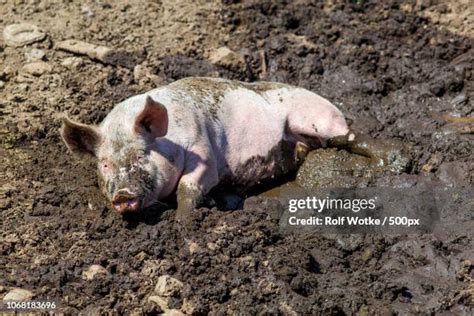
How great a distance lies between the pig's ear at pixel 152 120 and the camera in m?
6.71

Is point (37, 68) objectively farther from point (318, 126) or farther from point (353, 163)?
point (353, 163)

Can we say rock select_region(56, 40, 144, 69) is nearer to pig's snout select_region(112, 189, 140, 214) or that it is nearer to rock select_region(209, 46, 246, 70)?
rock select_region(209, 46, 246, 70)

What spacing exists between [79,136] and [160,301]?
1679mm

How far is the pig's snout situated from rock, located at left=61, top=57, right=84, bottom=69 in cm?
208

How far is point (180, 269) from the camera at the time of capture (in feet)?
19.9

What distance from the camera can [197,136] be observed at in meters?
7.07

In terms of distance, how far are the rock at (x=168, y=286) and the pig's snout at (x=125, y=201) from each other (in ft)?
2.73

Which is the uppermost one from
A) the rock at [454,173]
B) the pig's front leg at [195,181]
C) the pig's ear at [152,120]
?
the pig's ear at [152,120]

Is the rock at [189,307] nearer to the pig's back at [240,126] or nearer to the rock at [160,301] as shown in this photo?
the rock at [160,301]

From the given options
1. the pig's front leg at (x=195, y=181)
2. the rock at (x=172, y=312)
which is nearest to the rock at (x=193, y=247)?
the pig's front leg at (x=195, y=181)

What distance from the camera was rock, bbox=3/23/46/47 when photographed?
845cm

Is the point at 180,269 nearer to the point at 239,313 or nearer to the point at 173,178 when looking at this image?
the point at 239,313

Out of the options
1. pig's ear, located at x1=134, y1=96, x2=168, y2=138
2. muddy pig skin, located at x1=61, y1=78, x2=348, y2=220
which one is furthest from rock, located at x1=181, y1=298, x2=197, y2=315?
pig's ear, located at x1=134, y1=96, x2=168, y2=138

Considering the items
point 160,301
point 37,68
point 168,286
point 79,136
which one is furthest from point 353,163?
point 37,68
